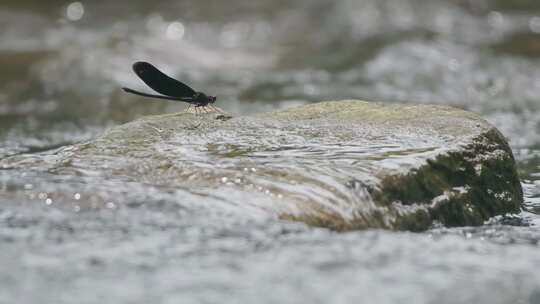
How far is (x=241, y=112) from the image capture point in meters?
7.97

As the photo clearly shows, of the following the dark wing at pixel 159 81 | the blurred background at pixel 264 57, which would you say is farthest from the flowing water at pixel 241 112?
the dark wing at pixel 159 81

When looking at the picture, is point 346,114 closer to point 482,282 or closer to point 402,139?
point 402,139

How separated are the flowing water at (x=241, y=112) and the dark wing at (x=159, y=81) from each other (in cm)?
107

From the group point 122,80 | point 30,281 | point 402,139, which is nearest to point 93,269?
point 30,281

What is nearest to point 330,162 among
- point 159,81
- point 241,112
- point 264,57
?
point 159,81

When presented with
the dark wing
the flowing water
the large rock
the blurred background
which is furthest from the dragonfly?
the blurred background

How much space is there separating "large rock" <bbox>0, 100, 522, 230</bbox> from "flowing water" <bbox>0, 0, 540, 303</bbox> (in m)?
0.09

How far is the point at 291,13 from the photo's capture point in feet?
41.1

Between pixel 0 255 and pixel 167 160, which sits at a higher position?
pixel 167 160

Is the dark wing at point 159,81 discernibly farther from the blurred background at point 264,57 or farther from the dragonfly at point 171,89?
the blurred background at point 264,57

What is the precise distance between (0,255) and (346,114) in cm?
198

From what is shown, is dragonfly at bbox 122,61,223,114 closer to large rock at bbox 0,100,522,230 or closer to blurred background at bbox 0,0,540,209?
large rock at bbox 0,100,522,230

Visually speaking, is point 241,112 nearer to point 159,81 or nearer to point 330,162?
point 159,81

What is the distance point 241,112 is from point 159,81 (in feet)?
10.9
